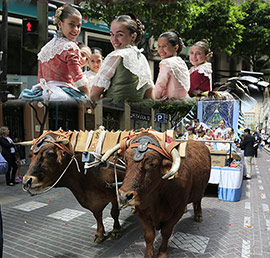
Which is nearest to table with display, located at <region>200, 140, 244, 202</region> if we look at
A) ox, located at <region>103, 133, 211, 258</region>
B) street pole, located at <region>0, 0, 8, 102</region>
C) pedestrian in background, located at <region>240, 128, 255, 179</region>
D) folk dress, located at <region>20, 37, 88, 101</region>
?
ox, located at <region>103, 133, 211, 258</region>

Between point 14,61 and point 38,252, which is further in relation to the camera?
point 38,252

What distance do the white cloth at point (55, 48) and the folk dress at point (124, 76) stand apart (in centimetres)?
24

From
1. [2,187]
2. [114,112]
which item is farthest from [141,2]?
[2,187]

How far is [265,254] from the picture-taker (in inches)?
146

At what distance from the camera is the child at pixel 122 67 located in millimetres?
1670

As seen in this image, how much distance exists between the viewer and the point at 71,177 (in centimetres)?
371

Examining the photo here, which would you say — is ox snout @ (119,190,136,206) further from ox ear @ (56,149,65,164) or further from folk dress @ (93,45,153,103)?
ox ear @ (56,149,65,164)

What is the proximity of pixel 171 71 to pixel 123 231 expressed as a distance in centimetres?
357

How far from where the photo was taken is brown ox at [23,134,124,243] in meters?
3.14

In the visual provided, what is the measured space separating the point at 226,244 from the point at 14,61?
394cm

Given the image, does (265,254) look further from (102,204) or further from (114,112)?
(114,112)

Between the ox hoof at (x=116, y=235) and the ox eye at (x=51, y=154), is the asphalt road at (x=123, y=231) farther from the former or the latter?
the ox eye at (x=51, y=154)

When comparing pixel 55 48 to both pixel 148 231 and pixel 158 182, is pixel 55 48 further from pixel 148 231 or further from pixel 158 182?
pixel 148 231

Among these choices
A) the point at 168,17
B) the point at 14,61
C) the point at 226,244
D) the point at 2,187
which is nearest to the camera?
the point at 14,61
